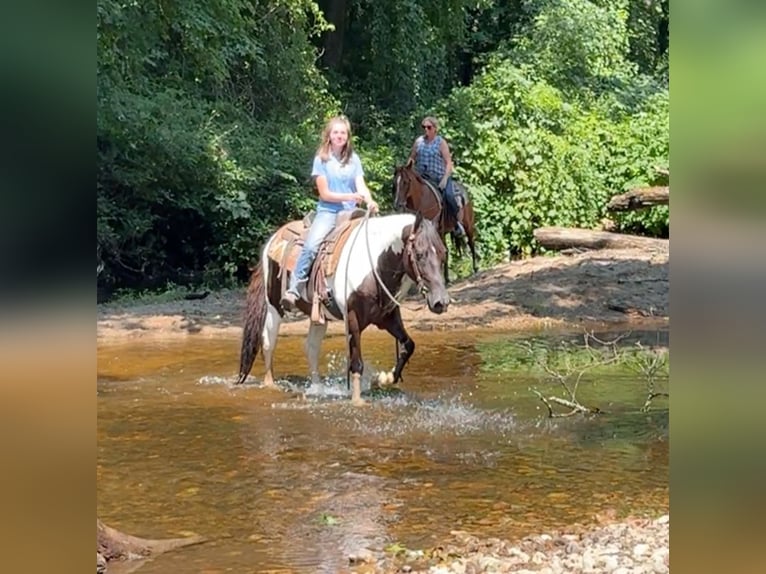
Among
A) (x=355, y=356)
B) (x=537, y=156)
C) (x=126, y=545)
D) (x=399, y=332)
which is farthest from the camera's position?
(x=537, y=156)

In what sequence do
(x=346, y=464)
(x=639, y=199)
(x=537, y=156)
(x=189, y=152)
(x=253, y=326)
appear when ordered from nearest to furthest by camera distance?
1. (x=346, y=464)
2. (x=253, y=326)
3. (x=189, y=152)
4. (x=639, y=199)
5. (x=537, y=156)

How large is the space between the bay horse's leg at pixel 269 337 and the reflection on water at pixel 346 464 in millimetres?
154

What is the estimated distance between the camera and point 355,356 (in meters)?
6.45

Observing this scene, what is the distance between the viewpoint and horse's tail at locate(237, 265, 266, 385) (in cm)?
707

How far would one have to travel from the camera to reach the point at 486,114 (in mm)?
15945

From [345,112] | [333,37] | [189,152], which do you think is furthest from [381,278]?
[333,37]

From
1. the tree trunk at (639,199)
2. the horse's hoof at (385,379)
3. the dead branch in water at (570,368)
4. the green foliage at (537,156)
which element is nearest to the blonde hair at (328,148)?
the horse's hoof at (385,379)

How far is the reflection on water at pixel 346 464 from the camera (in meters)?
3.89

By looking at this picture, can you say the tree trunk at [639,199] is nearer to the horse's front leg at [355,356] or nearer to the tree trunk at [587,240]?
the tree trunk at [587,240]

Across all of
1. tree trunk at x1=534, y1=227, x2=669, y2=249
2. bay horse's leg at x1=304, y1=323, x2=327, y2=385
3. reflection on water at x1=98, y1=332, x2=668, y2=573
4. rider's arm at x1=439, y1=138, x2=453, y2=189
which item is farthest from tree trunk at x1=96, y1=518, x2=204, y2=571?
tree trunk at x1=534, y1=227, x2=669, y2=249

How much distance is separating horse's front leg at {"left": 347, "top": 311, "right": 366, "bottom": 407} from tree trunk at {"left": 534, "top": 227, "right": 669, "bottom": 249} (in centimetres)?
775

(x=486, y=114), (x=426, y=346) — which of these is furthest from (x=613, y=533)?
(x=486, y=114)

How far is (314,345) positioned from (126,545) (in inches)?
134
